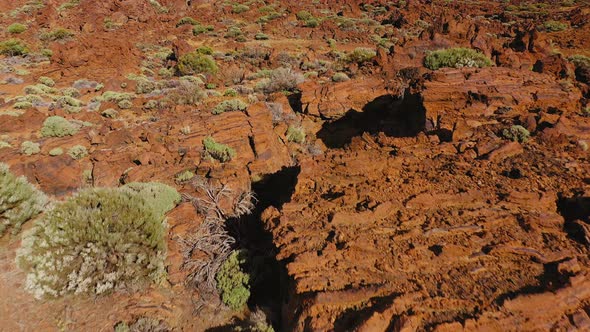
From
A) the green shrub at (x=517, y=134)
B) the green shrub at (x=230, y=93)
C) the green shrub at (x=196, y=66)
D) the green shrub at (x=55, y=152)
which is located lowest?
the green shrub at (x=196, y=66)

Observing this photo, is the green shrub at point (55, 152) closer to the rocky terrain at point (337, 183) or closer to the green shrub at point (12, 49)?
the rocky terrain at point (337, 183)

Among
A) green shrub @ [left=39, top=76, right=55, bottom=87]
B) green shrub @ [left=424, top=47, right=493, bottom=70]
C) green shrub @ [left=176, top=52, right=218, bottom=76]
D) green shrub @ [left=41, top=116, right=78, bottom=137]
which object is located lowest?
green shrub @ [left=39, top=76, right=55, bottom=87]

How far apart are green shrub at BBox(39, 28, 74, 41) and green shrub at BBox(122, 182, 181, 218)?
79.6 ft

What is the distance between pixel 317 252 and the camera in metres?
4.18

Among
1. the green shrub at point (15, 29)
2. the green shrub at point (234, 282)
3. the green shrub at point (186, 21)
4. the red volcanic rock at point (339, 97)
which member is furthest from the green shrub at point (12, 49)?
the green shrub at point (234, 282)

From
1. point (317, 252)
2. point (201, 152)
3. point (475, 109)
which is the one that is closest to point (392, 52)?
point (475, 109)

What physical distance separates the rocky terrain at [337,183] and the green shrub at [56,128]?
43 mm

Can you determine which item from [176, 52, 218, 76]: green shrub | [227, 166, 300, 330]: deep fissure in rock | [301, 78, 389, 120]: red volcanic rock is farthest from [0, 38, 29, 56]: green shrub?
[227, 166, 300, 330]: deep fissure in rock

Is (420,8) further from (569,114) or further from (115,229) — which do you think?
(115,229)

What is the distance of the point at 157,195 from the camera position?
6477 mm

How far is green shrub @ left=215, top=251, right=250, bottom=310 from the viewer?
5.09m

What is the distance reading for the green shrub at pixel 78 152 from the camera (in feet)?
28.4

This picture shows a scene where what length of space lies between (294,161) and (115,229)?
4.82m

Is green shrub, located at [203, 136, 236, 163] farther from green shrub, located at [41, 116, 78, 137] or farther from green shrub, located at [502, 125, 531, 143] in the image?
green shrub, located at [502, 125, 531, 143]
